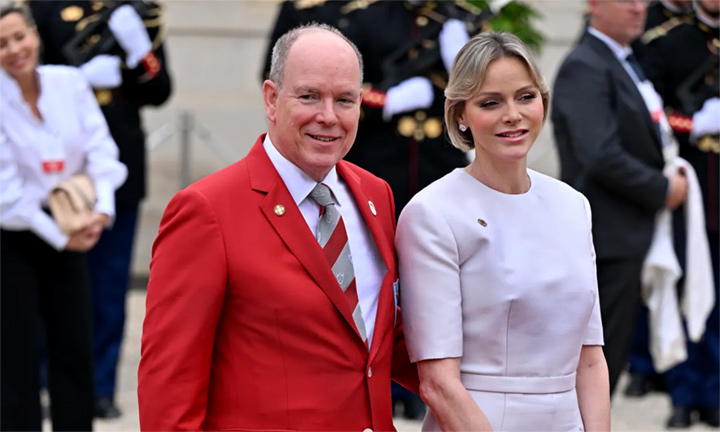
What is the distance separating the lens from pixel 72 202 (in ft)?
17.8

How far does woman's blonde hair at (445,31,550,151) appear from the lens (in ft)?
9.77

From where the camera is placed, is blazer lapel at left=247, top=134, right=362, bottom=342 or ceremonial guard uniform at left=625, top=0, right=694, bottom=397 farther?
ceremonial guard uniform at left=625, top=0, right=694, bottom=397

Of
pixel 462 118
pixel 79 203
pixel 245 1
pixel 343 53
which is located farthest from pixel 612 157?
pixel 245 1

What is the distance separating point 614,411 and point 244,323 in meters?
4.65

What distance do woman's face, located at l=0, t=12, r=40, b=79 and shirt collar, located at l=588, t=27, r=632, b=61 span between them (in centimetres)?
245

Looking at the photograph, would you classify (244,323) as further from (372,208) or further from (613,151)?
(613,151)

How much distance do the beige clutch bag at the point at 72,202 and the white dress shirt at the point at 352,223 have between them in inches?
98.4

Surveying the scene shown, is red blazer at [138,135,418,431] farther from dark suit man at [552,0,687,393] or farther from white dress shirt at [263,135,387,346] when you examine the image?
dark suit man at [552,0,687,393]

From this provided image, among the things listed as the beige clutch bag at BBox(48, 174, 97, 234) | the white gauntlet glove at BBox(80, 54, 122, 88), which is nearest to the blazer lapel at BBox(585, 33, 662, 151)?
the beige clutch bag at BBox(48, 174, 97, 234)

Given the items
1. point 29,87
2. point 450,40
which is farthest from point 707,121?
point 29,87

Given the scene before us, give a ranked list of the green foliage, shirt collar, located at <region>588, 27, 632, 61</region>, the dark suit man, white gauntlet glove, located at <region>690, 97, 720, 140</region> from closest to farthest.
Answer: the dark suit man → shirt collar, located at <region>588, 27, 632, 61</region> → white gauntlet glove, located at <region>690, 97, 720, 140</region> → the green foliage

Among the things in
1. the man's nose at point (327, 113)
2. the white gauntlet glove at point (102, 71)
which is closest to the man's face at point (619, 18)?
the white gauntlet glove at point (102, 71)

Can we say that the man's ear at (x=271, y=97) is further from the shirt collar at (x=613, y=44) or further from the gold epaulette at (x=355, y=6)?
the gold epaulette at (x=355, y=6)

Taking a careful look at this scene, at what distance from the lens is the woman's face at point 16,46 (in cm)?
533
